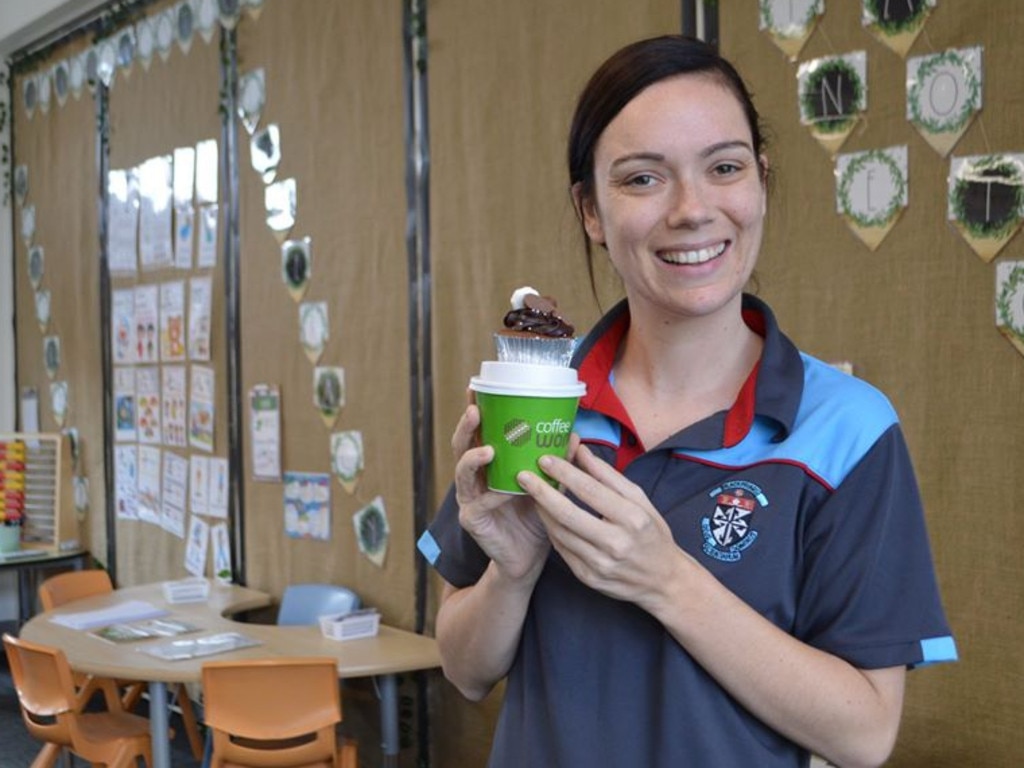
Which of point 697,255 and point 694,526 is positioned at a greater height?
point 697,255

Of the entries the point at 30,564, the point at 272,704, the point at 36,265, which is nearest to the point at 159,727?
the point at 272,704

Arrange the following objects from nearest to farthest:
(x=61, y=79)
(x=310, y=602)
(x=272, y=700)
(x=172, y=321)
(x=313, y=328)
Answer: (x=272, y=700) < (x=310, y=602) < (x=313, y=328) < (x=172, y=321) < (x=61, y=79)

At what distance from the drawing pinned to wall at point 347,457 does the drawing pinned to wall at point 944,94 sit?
2.62 meters

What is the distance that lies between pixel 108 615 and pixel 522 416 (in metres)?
4.02

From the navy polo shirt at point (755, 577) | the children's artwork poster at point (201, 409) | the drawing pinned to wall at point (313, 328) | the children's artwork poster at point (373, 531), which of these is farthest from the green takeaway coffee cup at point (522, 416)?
the children's artwork poster at point (201, 409)

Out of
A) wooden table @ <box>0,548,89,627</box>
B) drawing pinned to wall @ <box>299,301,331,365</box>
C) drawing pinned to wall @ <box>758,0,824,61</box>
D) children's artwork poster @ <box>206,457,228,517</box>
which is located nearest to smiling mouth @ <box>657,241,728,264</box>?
drawing pinned to wall @ <box>758,0,824,61</box>

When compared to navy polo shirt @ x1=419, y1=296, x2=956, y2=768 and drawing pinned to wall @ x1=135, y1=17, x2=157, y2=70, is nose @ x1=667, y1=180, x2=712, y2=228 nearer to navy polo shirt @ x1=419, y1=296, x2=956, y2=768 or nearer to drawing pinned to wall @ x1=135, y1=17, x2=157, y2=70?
navy polo shirt @ x1=419, y1=296, x2=956, y2=768

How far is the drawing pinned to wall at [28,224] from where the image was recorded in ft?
22.6

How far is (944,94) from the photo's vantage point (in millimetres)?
2551

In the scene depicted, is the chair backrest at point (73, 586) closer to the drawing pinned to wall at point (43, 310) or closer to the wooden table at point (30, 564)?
the wooden table at point (30, 564)

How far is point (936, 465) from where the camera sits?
258 cm

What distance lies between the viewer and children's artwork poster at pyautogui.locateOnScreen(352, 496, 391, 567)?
432 cm

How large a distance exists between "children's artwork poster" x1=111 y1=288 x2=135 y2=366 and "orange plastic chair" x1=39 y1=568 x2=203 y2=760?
4.31 ft

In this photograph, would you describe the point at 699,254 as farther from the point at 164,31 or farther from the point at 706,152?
the point at 164,31
